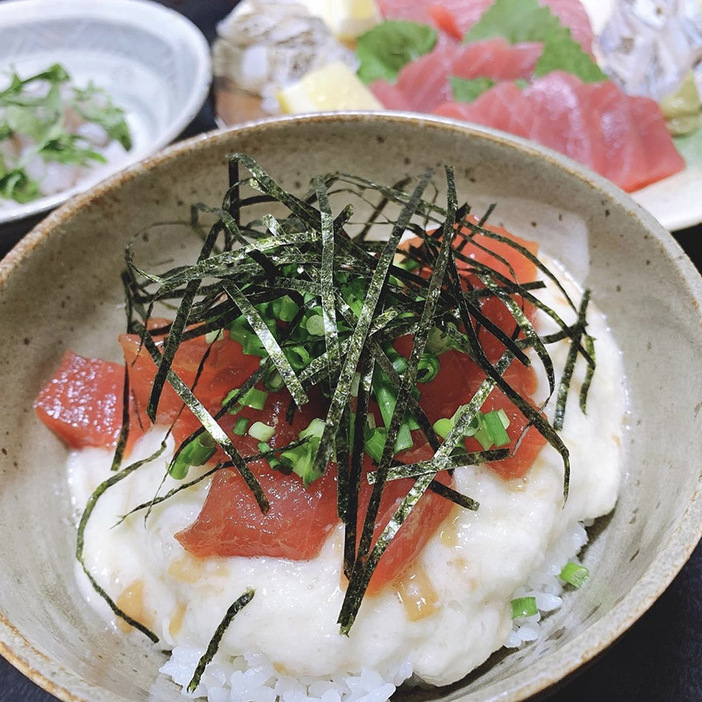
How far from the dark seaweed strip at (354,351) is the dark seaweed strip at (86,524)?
1.22 ft

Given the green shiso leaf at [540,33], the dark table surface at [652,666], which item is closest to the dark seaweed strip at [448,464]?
the dark table surface at [652,666]

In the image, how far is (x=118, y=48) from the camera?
3.32m

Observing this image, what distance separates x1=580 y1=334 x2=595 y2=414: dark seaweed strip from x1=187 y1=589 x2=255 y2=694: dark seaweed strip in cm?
75

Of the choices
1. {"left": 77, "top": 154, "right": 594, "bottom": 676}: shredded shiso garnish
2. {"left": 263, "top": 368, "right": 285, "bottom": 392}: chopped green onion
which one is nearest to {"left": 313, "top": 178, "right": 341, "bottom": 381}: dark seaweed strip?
{"left": 77, "top": 154, "right": 594, "bottom": 676}: shredded shiso garnish

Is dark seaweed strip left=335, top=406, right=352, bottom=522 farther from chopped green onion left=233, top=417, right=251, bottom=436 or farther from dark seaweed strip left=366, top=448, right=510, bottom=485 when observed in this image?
chopped green onion left=233, top=417, right=251, bottom=436

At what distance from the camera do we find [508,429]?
1237 millimetres

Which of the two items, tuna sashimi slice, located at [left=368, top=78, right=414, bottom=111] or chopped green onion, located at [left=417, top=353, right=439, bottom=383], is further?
tuna sashimi slice, located at [left=368, top=78, right=414, bottom=111]

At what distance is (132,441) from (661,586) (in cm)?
103

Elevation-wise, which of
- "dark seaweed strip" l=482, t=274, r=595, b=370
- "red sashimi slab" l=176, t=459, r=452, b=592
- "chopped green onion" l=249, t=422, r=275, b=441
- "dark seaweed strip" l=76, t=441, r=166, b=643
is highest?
"dark seaweed strip" l=482, t=274, r=595, b=370

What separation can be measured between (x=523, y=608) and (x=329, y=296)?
669 mm

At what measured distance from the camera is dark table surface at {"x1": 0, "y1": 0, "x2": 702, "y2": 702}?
1.48 metres

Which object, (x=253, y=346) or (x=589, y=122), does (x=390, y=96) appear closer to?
(x=589, y=122)

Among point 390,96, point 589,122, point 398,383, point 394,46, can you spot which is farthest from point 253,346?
point 394,46

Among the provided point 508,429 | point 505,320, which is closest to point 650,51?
point 505,320
